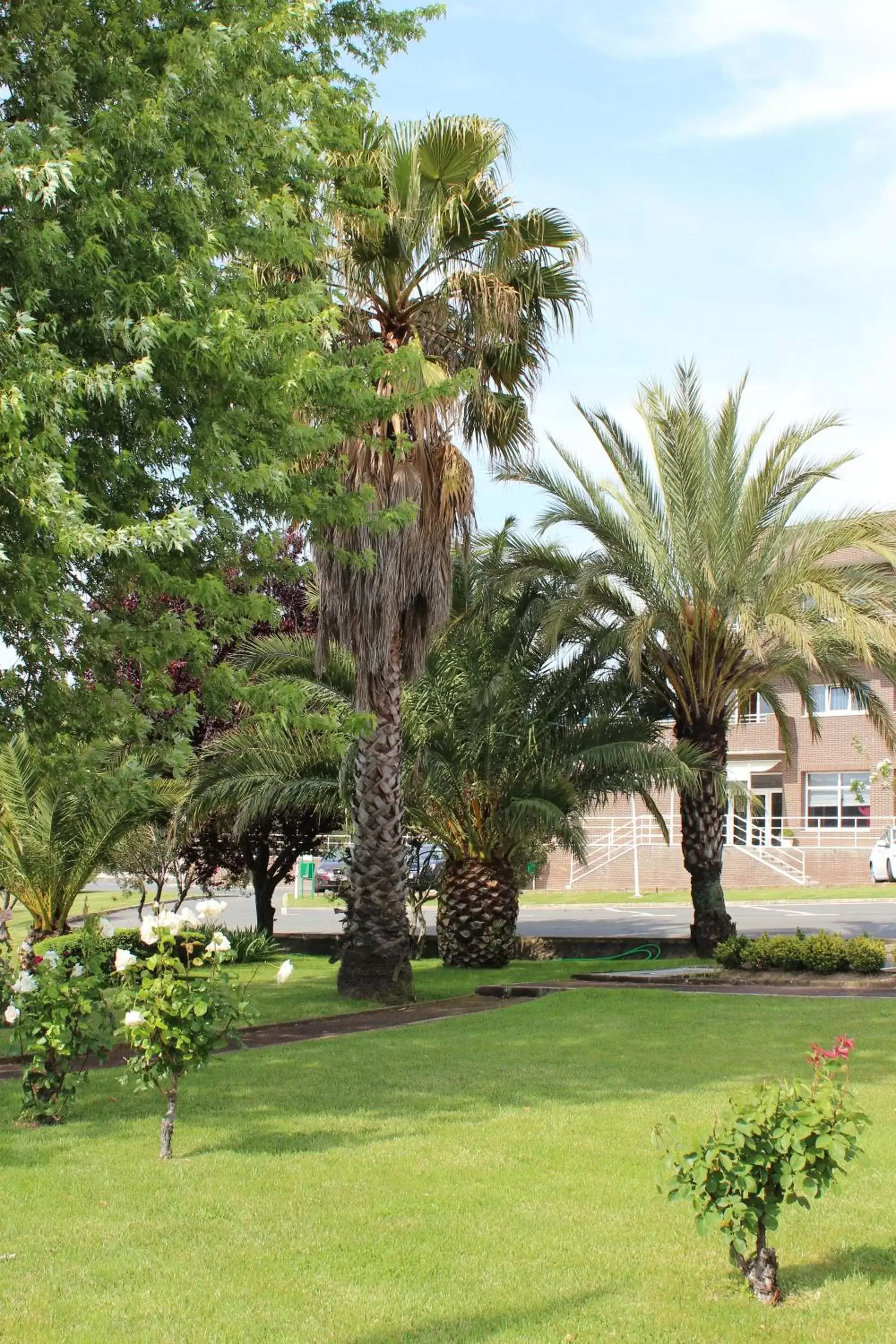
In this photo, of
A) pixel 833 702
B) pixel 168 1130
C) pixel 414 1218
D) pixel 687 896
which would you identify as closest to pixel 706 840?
pixel 168 1130

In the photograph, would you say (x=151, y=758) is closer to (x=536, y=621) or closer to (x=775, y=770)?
(x=536, y=621)

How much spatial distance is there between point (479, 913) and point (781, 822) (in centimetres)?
2674

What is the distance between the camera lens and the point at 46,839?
53.3 feet

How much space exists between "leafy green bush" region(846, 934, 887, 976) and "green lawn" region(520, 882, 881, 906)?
57.0ft

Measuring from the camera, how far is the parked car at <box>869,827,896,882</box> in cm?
Answer: 3778

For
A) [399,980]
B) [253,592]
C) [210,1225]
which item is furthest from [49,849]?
[210,1225]

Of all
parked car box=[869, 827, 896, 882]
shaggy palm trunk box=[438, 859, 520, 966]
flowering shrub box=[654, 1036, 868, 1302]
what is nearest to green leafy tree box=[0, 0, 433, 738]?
flowering shrub box=[654, 1036, 868, 1302]

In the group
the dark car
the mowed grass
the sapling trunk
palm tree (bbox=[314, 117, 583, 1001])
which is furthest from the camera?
the dark car

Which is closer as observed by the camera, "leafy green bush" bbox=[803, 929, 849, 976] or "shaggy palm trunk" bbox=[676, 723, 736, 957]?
"leafy green bush" bbox=[803, 929, 849, 976]

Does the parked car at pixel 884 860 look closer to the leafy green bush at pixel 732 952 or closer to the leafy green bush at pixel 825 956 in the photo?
the leafy green bush at pixel 732 952

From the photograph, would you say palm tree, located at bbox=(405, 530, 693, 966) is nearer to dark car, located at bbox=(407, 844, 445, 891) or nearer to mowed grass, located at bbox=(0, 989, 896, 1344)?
dark car, located at bbox=(407, 844, 445, 891)

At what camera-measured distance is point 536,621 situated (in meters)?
19.1

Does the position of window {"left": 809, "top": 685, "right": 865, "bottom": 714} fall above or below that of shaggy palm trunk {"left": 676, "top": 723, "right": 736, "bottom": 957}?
above

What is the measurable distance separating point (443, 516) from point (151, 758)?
5.81 meters
